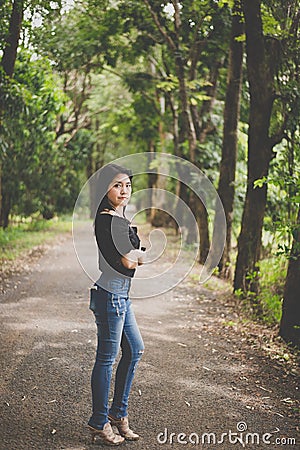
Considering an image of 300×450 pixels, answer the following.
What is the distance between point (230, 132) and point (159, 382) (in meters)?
8.82

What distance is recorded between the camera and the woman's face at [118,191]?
4582 mm

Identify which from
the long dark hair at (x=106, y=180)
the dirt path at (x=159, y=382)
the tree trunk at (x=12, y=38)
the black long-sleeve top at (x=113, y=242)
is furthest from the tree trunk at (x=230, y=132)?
the black long-sleeve top at (x=113, y=242)

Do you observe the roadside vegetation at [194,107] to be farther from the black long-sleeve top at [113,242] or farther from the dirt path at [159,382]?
the black long-sleeve top at [113,242]

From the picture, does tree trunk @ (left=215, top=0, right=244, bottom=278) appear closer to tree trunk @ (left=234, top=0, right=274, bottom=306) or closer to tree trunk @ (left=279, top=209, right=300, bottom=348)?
tree trunk @ (left=234, top=0, right=274, bottom=306)

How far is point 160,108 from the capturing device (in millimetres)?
24453

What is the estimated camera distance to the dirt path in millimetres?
4777

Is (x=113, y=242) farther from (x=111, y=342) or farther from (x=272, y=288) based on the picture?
(x=272, y=288)

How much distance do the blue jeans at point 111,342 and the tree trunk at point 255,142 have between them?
5.39 m

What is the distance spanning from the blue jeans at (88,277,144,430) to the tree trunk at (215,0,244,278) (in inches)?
352

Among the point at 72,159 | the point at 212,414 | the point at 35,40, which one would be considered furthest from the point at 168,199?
the point at 212,414

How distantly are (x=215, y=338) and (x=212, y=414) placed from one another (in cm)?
299

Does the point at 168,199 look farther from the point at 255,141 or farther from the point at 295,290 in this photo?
the point at 295,290

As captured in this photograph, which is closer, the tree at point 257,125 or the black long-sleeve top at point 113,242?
the black long-sleeve top at point 113,242

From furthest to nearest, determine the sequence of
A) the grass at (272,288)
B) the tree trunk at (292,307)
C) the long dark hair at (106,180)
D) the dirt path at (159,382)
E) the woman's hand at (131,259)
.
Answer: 1. the grass at (272,288)
2. the tree trunk at (292,307)
3. the dirt path at (159,382)
4. the long dark hair at (106,180)
5. the woman's hand at (131,259)
